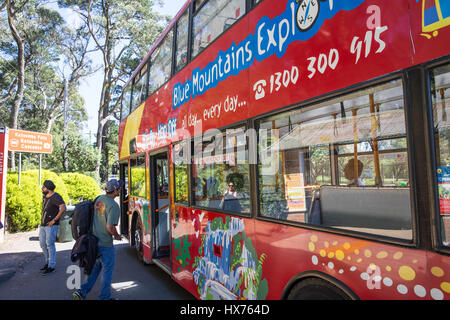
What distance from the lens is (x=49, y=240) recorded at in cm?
605

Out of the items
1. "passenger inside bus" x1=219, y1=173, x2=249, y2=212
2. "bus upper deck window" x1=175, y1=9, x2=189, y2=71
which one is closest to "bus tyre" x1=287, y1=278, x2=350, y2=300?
"passenger inside bus" x1=219, y1=173, x2=249, y2=212

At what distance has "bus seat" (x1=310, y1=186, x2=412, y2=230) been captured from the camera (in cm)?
245

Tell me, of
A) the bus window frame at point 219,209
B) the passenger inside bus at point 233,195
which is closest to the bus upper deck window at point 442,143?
the bus window frame at point 219,209

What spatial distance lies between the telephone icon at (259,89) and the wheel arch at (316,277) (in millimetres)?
1475

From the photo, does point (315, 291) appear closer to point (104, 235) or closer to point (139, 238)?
point (104, 235)

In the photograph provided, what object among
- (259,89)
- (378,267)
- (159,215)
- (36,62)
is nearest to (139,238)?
(159,215)

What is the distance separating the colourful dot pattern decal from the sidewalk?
6.22 meters

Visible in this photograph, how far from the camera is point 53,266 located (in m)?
6.20

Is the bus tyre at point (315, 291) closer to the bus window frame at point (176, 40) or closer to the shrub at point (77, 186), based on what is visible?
the bus window frame at point (176, 40)

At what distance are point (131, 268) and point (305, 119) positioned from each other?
209 inches

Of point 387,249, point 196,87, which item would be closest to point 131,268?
point 196,87

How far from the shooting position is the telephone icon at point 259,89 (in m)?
2.73

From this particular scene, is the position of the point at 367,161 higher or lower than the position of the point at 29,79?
lower

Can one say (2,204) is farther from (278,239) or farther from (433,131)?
(433,131)
